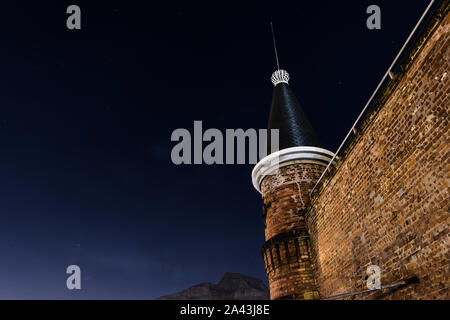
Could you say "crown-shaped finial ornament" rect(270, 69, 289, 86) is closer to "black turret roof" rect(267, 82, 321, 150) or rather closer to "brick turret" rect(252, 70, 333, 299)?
"black turret roof" rect(267, 82, 321, 150)

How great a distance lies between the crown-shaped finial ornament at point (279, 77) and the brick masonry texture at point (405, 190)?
9842 millimetres

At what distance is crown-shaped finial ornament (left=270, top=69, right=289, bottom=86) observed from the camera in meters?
17.8

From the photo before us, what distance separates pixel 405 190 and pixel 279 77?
12.8 metres

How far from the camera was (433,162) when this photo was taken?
538 centimetres

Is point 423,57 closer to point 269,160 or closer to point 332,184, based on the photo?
point 332,184

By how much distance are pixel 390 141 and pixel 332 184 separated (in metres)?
3.19

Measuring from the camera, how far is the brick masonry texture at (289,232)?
11.4m

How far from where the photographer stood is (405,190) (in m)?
6.15

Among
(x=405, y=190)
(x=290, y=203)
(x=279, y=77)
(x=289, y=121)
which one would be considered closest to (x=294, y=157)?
(x=290, y=203)

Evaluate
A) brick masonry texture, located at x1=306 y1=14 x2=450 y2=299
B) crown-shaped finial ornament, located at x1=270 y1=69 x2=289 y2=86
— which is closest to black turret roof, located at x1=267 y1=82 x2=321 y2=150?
crown-shaped finial ornament, located at x1=270 y1=69 x2=289 y2=86

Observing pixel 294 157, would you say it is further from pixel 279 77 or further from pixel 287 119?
pixel 279 77

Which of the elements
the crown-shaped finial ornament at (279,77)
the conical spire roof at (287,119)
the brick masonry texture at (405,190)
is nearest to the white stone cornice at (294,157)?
the conical spire roof at (287,119)

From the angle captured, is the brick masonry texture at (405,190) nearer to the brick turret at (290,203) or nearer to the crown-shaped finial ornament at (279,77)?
the brick turret at (290,203)
